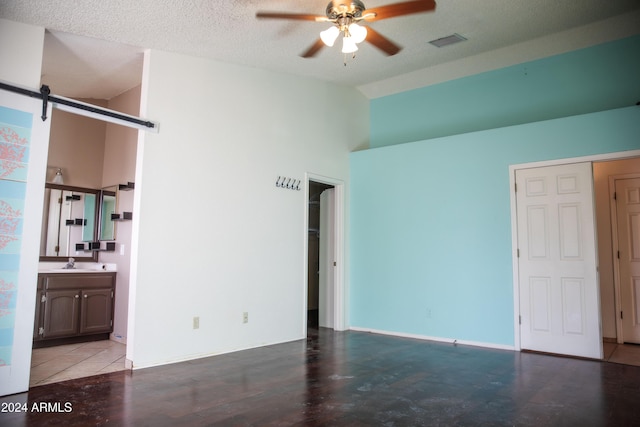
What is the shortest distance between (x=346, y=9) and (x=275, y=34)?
1167 mm

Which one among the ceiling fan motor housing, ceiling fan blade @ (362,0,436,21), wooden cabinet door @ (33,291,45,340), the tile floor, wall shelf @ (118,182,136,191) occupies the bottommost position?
the tile floor

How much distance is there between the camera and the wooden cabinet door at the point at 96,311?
5.15 m

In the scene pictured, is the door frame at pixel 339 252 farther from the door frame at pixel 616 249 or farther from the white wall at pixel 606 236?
the door frame at pixel 616 249

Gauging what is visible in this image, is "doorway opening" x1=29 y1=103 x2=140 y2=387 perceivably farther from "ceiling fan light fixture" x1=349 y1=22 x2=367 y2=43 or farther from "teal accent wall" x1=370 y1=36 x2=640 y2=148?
"teal accent wall" x1=370 y1=36 x2=640 y2=148

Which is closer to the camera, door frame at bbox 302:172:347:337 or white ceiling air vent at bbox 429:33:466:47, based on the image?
white ceiling air vent at bbox 429:33:466:47

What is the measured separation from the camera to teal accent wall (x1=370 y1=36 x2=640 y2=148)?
5.12 m

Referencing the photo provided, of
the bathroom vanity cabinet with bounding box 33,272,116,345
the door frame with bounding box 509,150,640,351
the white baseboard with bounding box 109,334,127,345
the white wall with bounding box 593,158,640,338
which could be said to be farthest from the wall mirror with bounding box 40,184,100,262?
the white wall with bounding box 593,158,640,338

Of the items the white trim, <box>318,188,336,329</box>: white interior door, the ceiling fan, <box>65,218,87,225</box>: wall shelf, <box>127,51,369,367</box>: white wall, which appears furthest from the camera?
<box>318,188,336,329</box>: white interior door

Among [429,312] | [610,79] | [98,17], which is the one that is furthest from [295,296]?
[610,79]

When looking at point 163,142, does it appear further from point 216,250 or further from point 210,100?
point 216,250

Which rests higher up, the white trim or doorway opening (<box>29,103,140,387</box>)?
doorway opening (<box>29,103,140,387</box>)

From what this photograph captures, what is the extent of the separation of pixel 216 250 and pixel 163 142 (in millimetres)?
1268

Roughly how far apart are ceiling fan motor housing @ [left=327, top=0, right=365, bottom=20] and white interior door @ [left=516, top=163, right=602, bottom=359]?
301 cm

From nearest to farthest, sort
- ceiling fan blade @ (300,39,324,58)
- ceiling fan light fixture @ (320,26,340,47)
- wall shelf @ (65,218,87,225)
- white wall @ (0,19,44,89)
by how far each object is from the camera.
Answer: ceiling fan light fixture @ (320,26,340,47) < white wall @ (0,19,44,89) < ceiling fan blade @ (300,39,324,58) < wall shelf @ (65,218,87,225)
